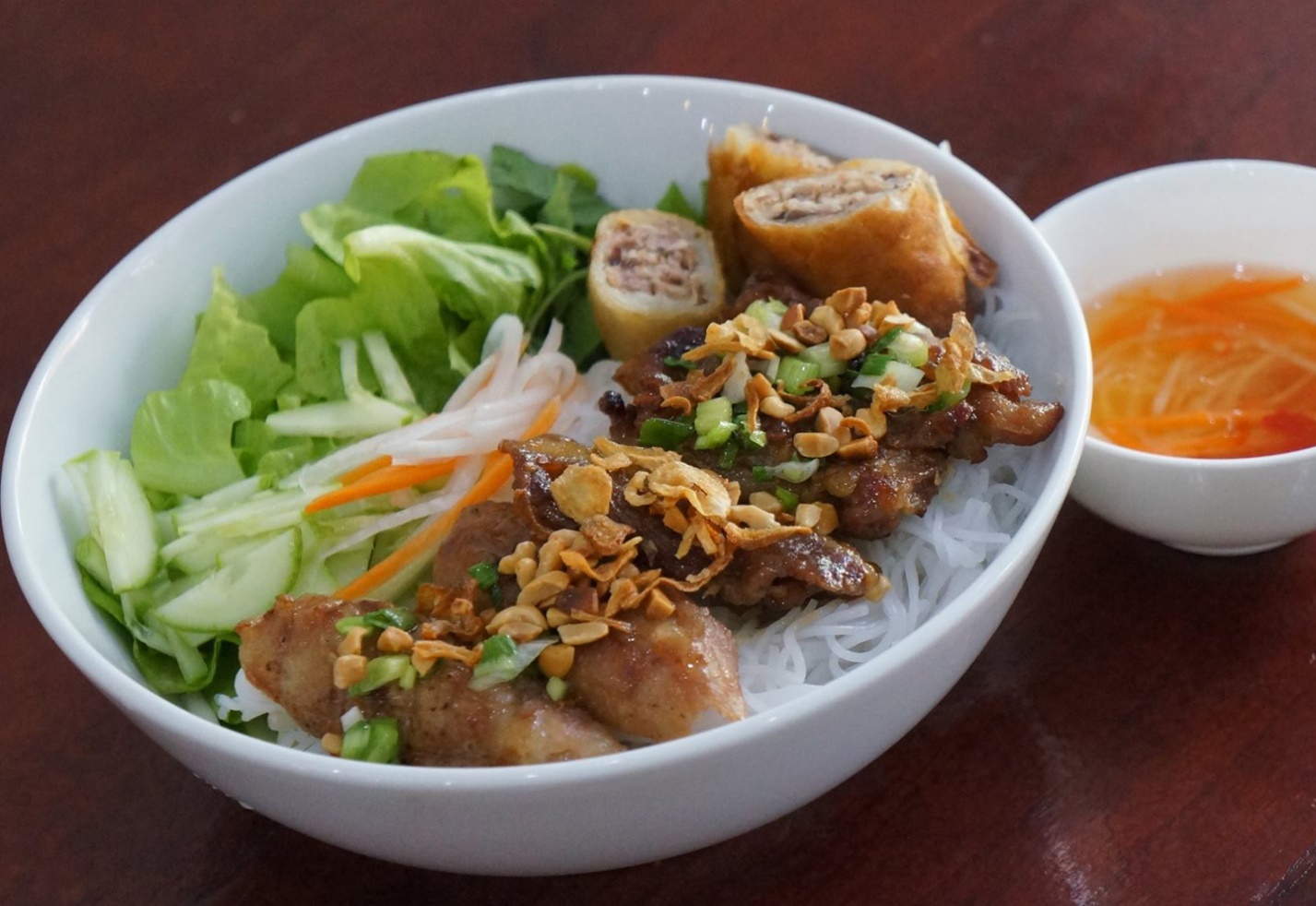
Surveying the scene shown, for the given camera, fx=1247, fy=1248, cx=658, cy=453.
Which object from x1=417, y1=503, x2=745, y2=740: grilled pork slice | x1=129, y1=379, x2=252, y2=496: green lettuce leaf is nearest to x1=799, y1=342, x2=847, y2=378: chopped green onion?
x1=417, y1=503, x2=745, y2=740: grilled pork slice

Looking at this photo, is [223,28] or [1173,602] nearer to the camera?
[1173,602]

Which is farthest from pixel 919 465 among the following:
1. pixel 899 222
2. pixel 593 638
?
pixel 593 638

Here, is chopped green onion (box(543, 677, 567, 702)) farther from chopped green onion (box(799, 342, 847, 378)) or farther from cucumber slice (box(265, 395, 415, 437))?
cucumber slice (box(265, 395, 415, 437))

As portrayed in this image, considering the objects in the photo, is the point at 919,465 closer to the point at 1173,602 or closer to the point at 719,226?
the point at 1173,602

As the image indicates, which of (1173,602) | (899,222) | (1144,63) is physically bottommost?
(1173,602)

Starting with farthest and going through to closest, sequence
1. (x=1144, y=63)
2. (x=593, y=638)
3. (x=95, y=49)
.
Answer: (x=95, y=49) < (x=1144, y=63) < (x=593, y=638)

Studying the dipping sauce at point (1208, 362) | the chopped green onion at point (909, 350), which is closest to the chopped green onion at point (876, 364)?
the chopped green onion at point (909, 350)

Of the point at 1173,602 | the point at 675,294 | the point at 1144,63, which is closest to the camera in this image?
the point at 1173,602
